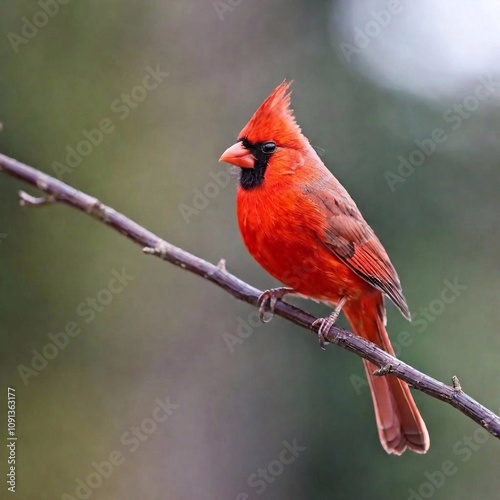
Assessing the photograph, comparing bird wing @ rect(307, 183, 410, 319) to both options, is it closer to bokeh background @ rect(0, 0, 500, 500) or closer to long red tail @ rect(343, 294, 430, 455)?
long red tail @ rect(343, 294, 430, 455)

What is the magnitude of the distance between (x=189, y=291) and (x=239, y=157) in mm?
3001

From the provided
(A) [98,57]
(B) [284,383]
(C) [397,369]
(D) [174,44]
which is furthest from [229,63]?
(C) [397,369]

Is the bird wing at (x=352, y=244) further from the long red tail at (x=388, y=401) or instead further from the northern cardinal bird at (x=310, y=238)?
the long red tail at (x=388, y=401)

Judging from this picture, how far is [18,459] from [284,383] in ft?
8.26

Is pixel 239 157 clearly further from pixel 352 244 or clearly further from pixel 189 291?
pixel 189 291

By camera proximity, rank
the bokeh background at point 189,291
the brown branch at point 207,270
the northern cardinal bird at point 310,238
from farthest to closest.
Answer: the bokeh background at point 189,291, the northern cardinal bird at point 310,238, the brown branch at point 207,270

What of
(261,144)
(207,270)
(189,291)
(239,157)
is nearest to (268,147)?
(261,144)

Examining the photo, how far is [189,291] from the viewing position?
5.96m

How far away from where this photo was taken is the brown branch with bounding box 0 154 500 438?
208cm

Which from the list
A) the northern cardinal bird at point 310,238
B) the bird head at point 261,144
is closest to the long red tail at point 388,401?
the northern cardinal bird at point 310,238

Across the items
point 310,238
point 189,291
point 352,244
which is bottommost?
point 189,291

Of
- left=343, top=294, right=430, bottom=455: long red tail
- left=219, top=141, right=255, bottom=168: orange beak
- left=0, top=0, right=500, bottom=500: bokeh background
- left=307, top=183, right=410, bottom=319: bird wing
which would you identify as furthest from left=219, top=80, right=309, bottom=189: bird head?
left=0, top=0, right=500, bottom=500: bokeh background

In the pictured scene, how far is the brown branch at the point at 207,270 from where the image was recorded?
2084mm

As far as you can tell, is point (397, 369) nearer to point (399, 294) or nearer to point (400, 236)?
point (399, 294)
